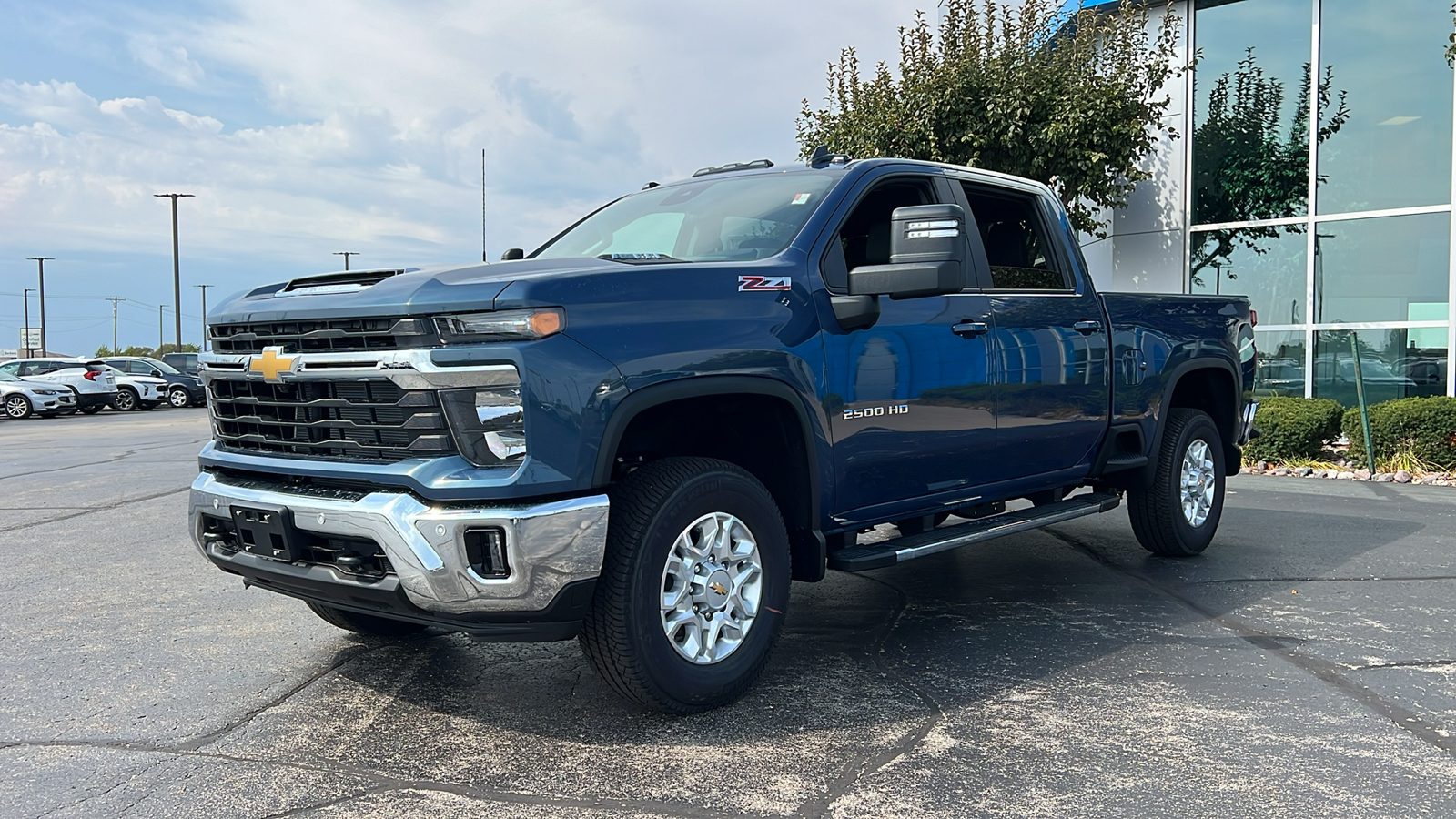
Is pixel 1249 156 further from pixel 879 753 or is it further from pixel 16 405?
pixel 16 405

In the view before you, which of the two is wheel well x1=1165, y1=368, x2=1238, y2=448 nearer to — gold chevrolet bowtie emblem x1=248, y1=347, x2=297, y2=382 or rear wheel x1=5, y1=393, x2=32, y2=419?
gold chevrolet bowtie emblem x1=248, y1=347, x2=297, y2=382

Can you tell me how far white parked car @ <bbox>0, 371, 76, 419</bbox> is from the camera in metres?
27.9

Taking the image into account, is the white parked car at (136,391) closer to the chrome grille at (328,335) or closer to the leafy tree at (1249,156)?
the leafy tree at (1249,156)

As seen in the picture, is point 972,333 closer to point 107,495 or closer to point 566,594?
point 566,594

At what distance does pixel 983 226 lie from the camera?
5531mm

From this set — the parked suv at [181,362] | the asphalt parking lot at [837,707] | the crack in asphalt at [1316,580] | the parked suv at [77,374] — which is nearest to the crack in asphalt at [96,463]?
the asphalt parking lot at [837,707]

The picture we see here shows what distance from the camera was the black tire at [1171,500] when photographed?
21.2 ft

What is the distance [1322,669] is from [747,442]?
2.43 meters

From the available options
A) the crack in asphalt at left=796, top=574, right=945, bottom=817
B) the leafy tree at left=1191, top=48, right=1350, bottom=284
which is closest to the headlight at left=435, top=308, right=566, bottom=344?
the crack in asphalt at left=796, top=574, right=945, bottom=817

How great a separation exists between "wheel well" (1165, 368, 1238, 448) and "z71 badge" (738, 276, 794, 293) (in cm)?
373

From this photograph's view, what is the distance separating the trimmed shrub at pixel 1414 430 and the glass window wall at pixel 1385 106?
11.5ft

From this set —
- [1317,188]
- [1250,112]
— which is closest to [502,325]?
[1317,188]

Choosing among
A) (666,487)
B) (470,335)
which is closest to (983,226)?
(666,487)

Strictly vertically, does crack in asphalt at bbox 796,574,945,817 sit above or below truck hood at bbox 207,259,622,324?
below
